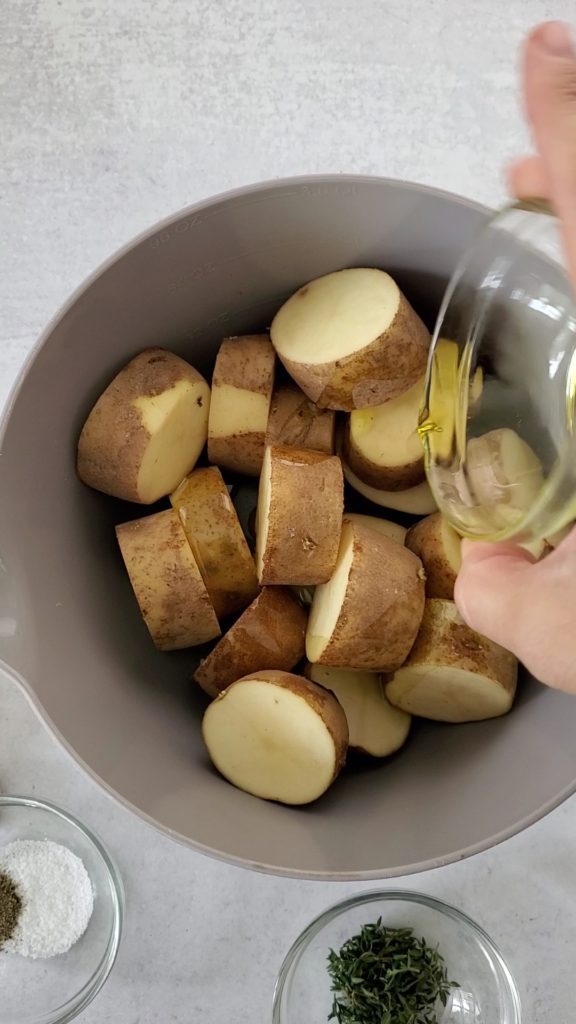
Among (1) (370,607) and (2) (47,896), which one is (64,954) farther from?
(1) (370,607)

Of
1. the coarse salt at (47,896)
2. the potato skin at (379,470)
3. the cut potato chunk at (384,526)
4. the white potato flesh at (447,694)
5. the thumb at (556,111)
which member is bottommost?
the coarse salt at (47,896)

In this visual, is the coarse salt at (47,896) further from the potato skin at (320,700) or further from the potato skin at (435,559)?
the potato skin at (435,559)

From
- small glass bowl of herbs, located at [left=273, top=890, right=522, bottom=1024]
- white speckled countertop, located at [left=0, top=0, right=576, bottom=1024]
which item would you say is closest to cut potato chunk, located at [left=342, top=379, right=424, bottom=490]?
white speckled countertop, located at [left=0, top=0, right=576, bottom=1024]

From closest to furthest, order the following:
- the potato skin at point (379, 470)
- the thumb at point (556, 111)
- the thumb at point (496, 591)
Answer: the thumb at point (556, 111) < the thumb at point (496, 591) < the potato skin at point (379, 470)

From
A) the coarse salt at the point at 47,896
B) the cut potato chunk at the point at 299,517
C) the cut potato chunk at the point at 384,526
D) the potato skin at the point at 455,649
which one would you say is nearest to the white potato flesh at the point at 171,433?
the cut potato chunk at the point at 299,517

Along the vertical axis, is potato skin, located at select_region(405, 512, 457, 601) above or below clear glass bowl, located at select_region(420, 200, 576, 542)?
below

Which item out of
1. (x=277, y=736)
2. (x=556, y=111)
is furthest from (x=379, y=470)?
(x=556, y=111)

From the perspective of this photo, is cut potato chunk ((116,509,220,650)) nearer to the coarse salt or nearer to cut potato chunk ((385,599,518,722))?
cut potato chunk ((385,599,518,722))

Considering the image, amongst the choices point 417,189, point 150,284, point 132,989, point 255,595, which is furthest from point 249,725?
point 417,189
